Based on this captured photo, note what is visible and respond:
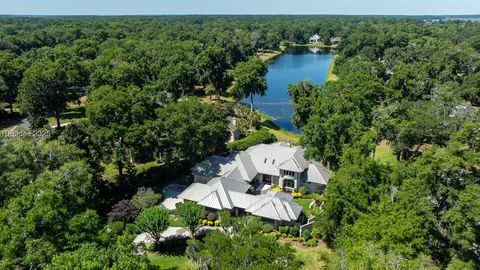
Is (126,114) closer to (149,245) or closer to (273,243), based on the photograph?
(149,245)

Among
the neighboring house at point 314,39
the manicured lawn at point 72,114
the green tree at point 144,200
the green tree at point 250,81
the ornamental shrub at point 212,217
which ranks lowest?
the ornamental shrub at point 212,217

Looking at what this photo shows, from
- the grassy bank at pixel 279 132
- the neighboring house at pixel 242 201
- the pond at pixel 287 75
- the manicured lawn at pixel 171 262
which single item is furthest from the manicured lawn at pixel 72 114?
the manicured lawn at pixel 171 262

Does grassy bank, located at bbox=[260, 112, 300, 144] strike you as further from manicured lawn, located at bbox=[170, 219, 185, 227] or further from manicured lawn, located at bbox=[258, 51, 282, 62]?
manicured lawn, located at bbox=[258, 51, 282, 62]

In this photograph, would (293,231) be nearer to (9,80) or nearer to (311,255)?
(311,255)

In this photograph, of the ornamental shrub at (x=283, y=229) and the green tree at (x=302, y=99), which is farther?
the green tree at (x=302, y=99)

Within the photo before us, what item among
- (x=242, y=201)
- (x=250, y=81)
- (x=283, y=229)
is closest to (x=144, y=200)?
(x=242, y=201)

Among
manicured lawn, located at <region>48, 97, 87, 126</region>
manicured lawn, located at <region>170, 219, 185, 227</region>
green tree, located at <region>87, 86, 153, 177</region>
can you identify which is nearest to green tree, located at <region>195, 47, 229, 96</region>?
manicured lawn, located at <region>48, 97, 87, 126</region>

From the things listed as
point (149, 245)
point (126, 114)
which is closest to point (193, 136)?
point (126, 114)

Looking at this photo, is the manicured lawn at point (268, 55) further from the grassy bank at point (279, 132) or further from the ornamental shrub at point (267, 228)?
the ornamental shrub at point (267, 228)
